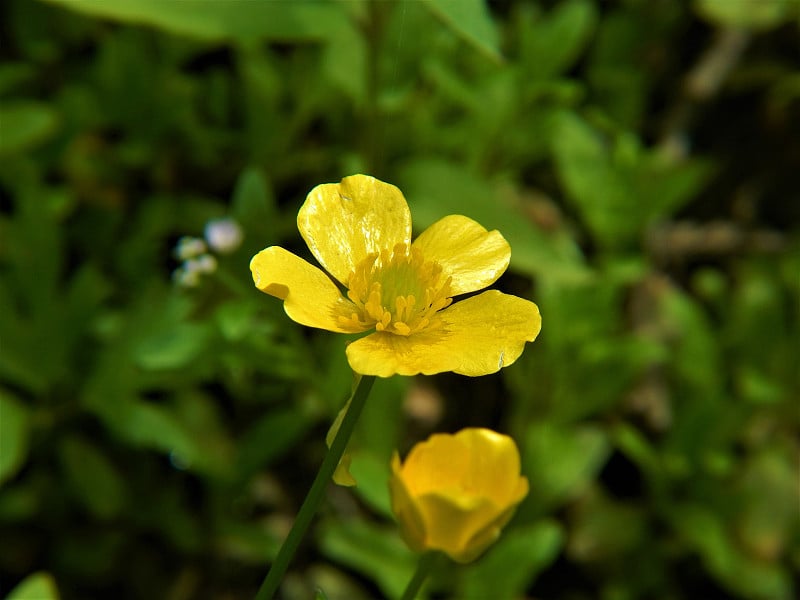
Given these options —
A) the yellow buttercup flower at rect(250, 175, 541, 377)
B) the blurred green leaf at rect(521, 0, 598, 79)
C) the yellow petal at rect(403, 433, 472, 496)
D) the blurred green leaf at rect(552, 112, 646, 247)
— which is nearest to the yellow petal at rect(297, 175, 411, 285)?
the yellow buttercup flower at rect(250, 175, 541, 377)

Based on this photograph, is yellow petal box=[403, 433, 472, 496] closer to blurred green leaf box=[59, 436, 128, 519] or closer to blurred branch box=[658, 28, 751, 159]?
blurred green leaf box=[59, 436, 128, 519]

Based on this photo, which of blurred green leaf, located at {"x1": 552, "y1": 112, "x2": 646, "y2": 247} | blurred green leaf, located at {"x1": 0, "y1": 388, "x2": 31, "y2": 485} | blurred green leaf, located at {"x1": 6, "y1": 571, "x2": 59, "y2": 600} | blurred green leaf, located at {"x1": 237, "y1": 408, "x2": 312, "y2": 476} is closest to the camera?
blurred green leaf, located at {"x1": 6, "y1": 571, "x2": 59, "y2": 600}

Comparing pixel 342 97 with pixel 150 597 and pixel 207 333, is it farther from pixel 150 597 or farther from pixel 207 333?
pixel 150 597

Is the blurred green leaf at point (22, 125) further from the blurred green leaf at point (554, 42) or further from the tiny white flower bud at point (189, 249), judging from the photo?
the blurred green leaf at point (554, 42)

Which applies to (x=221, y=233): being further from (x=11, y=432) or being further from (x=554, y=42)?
(x=554, y=42)

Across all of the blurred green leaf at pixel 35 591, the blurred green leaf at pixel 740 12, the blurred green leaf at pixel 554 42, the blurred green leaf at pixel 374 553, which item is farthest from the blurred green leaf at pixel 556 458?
the blurred green leaf at pixel 740 12

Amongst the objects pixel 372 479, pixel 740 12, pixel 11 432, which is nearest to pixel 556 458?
pixel 372 479

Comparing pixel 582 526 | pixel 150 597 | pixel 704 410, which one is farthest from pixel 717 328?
pixel 150 597
